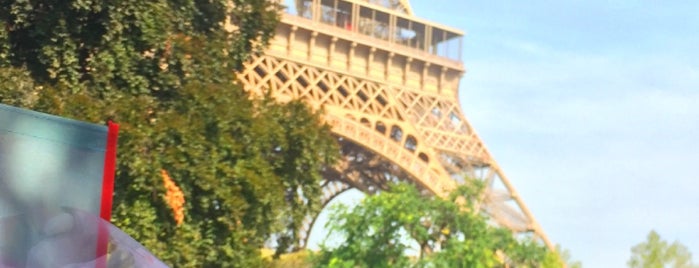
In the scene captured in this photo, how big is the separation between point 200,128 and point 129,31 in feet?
5.03

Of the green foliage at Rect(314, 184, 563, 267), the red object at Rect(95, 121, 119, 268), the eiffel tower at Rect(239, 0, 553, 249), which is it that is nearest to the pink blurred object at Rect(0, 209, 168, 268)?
the red object at Rect(95, 121, 119, 268)

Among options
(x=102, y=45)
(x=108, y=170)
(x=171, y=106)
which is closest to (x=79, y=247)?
(x=108, y=170)

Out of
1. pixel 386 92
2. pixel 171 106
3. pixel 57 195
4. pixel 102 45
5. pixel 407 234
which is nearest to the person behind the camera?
pixel 57 195

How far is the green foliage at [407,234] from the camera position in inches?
984

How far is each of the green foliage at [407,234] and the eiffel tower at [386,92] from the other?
29.2ft

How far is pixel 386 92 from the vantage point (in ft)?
123

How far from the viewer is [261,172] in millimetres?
13984

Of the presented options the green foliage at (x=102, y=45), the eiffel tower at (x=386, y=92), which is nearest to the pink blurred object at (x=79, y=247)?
the green foliage at (x=102, y=45)

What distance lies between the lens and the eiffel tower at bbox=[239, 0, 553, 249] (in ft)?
117

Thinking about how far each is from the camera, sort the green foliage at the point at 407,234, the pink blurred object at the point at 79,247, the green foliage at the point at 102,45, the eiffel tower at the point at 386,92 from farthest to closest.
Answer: the eiffel tower at the point at 386,92 < the green foliage at the point at 407,234 < the green foliage at the point at 102,45 < the pink blurred object at the point at 79,247

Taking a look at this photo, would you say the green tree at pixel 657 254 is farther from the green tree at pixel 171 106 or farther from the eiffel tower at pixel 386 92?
the green tree at pixel 171 106

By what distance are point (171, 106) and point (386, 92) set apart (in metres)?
24.0

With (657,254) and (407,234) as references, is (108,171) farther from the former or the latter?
→ (657,254)

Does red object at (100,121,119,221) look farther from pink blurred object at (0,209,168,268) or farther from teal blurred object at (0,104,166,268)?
pink blurred object at (0,209,168,268)
